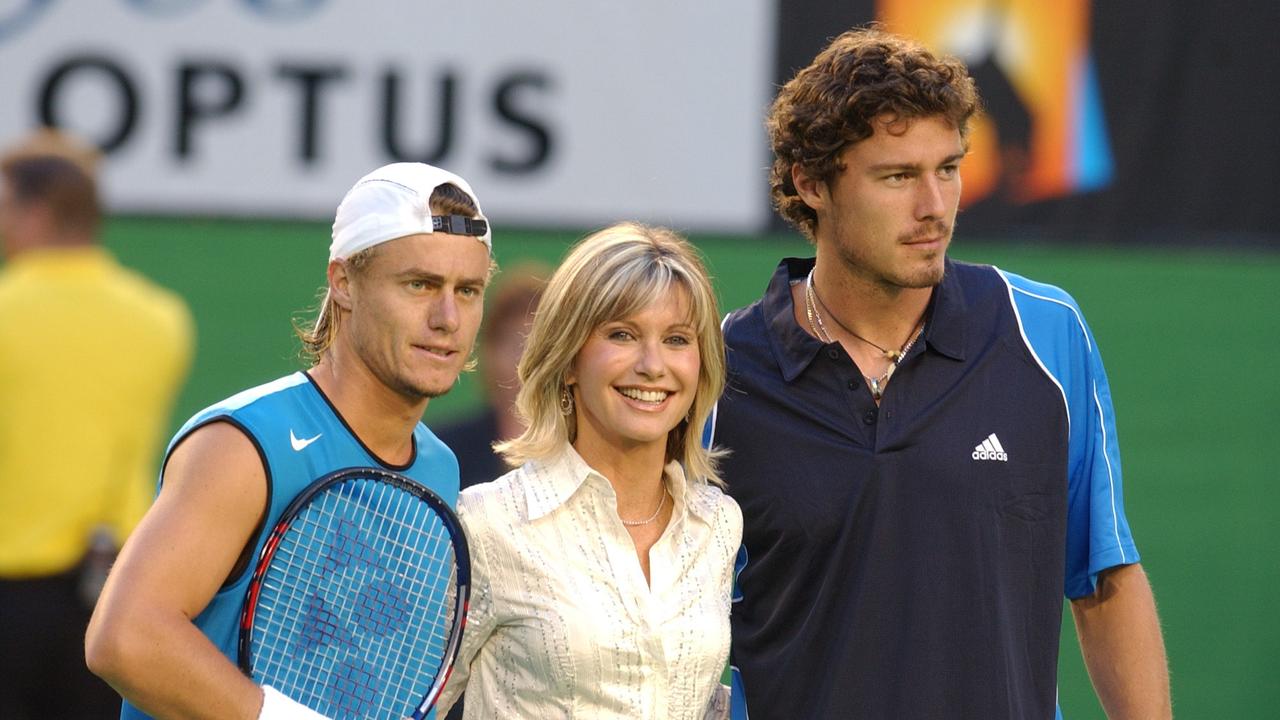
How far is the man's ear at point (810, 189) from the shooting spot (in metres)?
3.34

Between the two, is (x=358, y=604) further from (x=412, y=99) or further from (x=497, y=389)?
(x=412, y=99)

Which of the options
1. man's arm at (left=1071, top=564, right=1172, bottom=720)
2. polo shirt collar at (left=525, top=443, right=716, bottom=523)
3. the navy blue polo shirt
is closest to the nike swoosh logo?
polo shirt collar at (left=525, top=443, right=716, bottom=523)

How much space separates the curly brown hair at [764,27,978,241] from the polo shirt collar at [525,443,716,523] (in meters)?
0.64

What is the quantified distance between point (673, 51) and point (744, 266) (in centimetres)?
86

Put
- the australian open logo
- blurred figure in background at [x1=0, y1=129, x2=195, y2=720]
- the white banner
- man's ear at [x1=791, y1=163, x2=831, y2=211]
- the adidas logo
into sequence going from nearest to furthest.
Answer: the adidas logo
man's ear at [x1=791, y1=163, x2=831, y2=211]
blurred figure in background at [x1=0, y1=129, x2=195, y2=720]
the australian open logo
the white banner

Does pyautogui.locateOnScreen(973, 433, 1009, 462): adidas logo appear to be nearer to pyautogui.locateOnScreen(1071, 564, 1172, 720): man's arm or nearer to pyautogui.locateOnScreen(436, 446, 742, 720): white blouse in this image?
pyautogui.locateOnScreen(1071, 564, 1172, 720): man's arm

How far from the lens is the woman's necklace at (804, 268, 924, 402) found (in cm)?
320

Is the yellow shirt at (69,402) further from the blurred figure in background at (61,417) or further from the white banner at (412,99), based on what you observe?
the white banner at (412,99)

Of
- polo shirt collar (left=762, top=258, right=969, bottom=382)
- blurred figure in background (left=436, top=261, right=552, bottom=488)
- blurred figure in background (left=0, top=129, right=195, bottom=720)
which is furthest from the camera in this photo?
blurred figure in background (left=0, top=129, right=195, bottom=720)

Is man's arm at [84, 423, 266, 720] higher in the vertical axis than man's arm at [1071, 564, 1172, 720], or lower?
higher

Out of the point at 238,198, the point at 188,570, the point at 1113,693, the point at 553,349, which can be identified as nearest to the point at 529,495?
the point at 553,349

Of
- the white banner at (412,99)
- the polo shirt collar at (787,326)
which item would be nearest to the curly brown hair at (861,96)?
the polo shirt collar at (787,326)

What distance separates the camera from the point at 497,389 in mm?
4738

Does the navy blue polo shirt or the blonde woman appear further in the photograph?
the navy blue polo shirt
